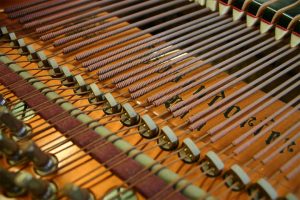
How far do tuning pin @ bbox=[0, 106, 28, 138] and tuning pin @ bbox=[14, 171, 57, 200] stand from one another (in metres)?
0.20

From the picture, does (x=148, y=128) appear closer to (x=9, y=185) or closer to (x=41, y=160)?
(x=41, y=160)

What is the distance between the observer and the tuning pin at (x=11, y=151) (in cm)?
112

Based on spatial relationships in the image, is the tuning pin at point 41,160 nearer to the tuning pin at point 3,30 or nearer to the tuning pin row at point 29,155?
the tuning pin row at point 29,155

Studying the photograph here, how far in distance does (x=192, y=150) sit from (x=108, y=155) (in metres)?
0.30

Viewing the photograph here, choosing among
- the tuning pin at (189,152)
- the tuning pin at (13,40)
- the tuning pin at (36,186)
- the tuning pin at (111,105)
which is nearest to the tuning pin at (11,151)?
the tuning pin at (36,186)

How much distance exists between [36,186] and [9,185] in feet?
0.44

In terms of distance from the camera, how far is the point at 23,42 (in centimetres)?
172

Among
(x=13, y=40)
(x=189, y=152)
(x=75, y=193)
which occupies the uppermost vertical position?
(x=13, y=40)

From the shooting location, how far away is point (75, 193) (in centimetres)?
103

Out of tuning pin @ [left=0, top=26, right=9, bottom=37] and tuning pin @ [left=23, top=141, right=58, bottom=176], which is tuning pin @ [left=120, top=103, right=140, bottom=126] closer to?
tuning pin @ [left=23, top=141, right=58, bottom=176]

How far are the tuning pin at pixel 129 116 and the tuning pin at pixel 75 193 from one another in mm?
365

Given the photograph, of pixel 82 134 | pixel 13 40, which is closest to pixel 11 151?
pixel 82 134

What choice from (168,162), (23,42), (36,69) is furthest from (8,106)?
(168,162)

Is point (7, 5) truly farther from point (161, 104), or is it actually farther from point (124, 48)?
point (161, 104)
